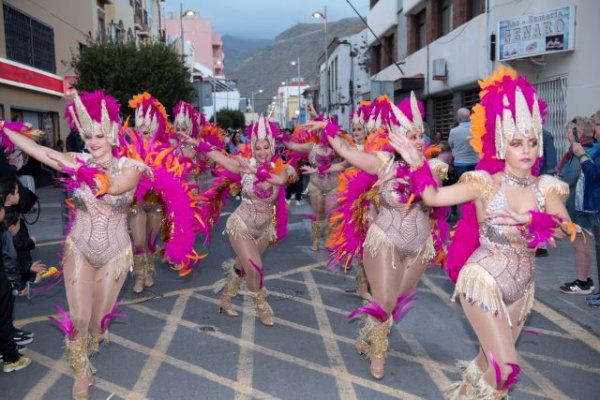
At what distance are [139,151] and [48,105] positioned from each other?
56.9 feet

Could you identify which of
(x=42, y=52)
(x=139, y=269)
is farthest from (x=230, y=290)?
(x=42, y=52)

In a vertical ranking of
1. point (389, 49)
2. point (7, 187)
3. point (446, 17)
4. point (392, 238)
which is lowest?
Result: point (392, 238)

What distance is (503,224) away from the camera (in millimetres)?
3078

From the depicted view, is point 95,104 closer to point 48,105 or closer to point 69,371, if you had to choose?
point 69,371

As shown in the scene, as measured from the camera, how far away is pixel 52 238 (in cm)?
1002

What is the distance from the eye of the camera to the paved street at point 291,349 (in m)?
4.08

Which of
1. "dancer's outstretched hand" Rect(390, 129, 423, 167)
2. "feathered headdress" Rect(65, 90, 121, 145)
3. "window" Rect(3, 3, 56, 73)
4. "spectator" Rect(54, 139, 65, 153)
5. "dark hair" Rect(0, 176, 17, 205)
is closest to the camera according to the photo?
"dancer's outstretched hand" Rect(390, 129, 423, 167)

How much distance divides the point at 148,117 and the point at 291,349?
3.87 meters

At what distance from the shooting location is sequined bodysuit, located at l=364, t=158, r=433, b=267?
13.8 ft

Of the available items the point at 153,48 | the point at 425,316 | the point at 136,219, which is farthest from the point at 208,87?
the point at 425,316

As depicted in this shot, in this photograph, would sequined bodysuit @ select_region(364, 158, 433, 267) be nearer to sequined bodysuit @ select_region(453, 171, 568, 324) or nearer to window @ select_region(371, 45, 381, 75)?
sequined bodysuit @ select_region(453, 171, 568, 324)

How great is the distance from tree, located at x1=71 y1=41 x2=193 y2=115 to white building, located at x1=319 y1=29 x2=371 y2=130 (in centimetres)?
1138

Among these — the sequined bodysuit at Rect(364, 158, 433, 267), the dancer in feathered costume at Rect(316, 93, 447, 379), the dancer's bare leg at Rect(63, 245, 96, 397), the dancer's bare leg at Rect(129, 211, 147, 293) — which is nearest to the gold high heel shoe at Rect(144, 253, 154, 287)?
the dancer's bare leg at Rect(129, 211, 147, 293)

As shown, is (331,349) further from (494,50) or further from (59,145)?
(59,145)
